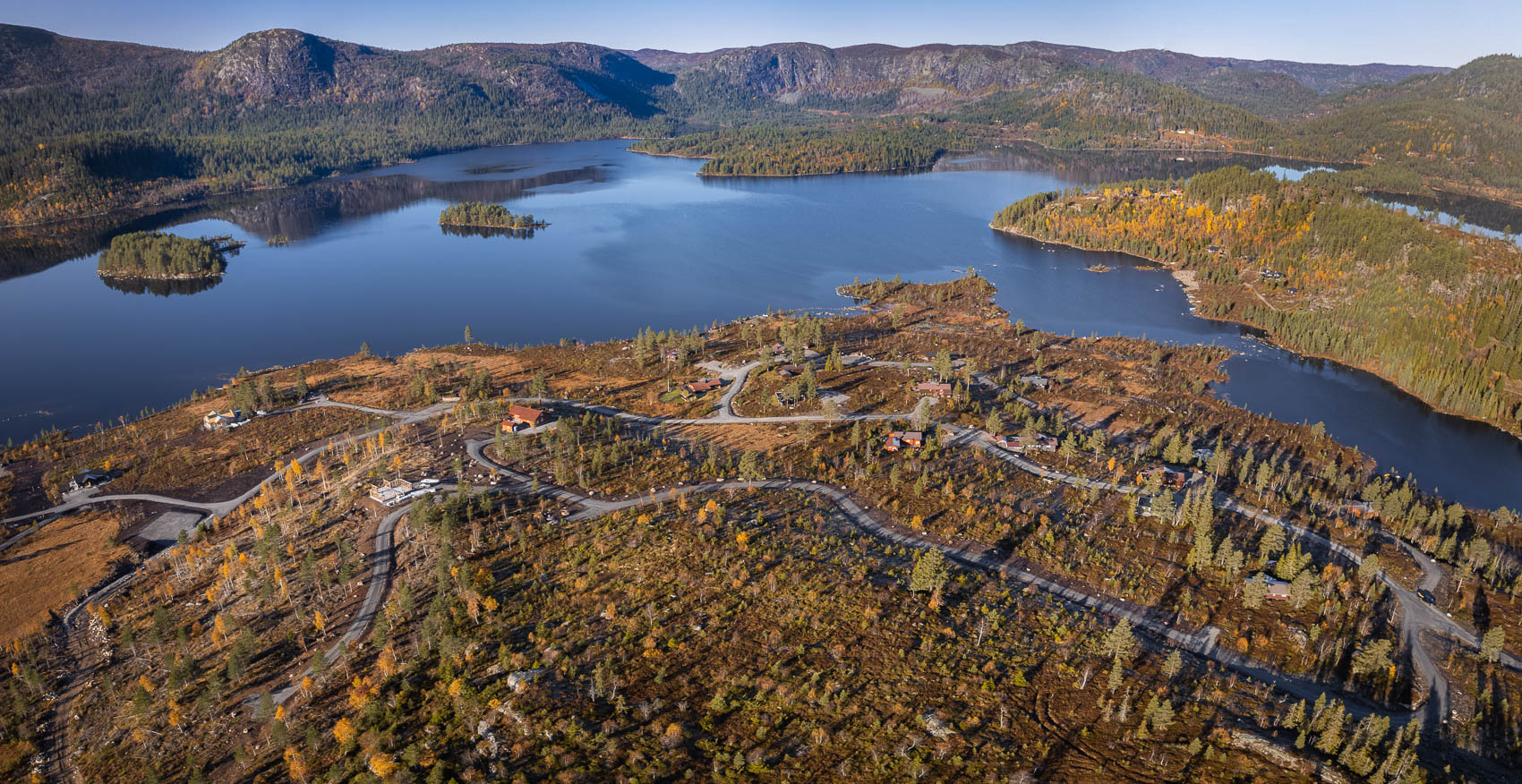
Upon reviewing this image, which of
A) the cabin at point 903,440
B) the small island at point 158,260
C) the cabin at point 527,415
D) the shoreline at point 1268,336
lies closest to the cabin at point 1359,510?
the cabin at point 903,440

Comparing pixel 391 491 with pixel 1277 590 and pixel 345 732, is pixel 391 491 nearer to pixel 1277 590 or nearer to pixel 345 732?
pixel 345 732

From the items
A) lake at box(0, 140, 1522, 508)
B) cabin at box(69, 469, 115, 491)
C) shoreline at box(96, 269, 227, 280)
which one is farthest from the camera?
shoreline at box(96, 269, 227, 280)

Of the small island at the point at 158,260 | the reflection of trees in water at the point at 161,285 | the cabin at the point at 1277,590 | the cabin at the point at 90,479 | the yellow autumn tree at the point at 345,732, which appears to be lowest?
the cabin at the point at 1277,590

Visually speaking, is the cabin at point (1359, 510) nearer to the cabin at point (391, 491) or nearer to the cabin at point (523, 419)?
the cabin at point (523, 419)

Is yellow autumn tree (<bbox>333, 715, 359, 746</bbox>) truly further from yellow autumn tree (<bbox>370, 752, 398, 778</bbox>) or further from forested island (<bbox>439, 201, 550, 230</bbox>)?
forested island (<bbox>439, 201, 550, 230</bbox>)

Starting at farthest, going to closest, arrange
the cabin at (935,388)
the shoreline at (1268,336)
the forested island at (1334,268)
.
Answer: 1. the forested island at (1334,268)
2. the shoreline at (1268,336)
3. the cabin at (935,388)

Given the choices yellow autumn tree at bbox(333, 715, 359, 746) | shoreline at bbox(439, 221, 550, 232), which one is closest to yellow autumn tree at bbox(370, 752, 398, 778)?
yellow autumn tree at bbox(333, 715, 359, 746)
